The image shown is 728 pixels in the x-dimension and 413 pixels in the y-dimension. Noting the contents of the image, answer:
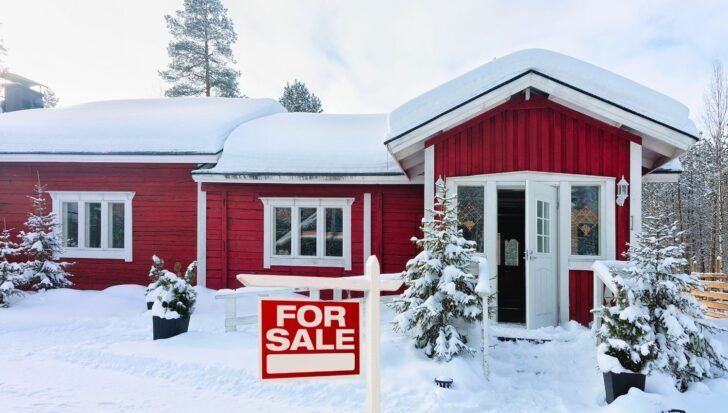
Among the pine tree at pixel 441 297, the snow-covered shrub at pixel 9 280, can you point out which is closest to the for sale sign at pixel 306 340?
the pine tree at pixel 441 297

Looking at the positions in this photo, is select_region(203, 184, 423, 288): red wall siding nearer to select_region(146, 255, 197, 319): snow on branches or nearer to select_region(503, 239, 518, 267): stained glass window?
select_region(503, 239, 518, 267): stained glass window

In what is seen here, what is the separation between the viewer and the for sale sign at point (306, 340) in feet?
6.49

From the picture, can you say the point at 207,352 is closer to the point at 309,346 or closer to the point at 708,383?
the point at 309,346

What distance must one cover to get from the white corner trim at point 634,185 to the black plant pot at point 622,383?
284cm

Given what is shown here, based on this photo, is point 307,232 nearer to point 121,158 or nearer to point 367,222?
point 367,222

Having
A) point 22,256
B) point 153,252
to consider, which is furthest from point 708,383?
point 22,256

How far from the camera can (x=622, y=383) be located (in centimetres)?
412

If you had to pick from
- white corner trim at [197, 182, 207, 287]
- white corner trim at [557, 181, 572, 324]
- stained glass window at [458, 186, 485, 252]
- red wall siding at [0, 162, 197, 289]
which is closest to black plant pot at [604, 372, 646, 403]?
white corner trim at [557, 181, 572, 324]

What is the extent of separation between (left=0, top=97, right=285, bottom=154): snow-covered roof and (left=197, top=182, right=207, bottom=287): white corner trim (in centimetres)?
104

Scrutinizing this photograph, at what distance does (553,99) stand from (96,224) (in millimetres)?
10010

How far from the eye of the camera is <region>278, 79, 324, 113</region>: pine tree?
941 inches

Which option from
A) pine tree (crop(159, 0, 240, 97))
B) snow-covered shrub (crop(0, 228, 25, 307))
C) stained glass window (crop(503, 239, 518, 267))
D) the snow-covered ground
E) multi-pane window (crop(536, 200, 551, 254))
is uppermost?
pine tree (crop(159, 0, 240, 97))

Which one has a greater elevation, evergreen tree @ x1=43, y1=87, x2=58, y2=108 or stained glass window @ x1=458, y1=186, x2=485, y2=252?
evergreen tree @ x1=43, y1=87, x2=58, y2=108

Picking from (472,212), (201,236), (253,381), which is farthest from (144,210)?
(472,212)
